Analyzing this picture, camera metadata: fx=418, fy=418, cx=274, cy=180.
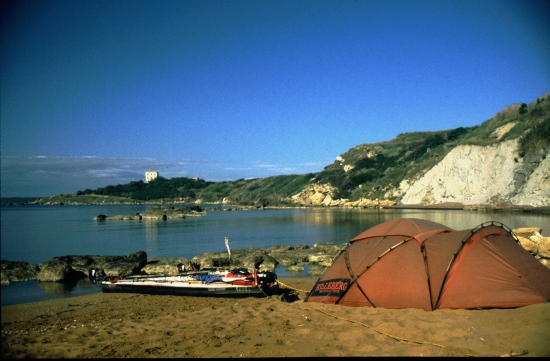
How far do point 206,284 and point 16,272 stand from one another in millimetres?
11380

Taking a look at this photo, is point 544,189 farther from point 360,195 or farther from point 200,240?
point 360,195

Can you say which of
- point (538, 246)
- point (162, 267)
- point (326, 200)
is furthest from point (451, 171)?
point (162, 267)

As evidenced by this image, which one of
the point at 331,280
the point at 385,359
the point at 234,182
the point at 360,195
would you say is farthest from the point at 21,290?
the point at 234,182

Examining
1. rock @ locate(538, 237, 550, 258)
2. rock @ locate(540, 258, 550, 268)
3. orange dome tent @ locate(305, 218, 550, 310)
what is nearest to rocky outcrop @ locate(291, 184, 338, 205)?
rock @ locate(538, 237, 550, 258)

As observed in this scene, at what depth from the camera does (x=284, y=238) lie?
35.0 meters

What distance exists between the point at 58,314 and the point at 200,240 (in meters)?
23.0

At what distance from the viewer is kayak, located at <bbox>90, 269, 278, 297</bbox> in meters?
13.6

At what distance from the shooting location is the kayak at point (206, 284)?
44.6ft

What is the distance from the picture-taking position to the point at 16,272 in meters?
19.7

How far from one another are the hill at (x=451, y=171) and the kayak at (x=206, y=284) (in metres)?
40.5

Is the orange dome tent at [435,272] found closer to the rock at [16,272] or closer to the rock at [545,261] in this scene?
the rock at [545,261]

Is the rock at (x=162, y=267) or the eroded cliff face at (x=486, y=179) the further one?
the eroded cliff face at (x=486, y=179)

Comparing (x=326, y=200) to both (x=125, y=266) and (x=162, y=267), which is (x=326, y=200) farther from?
(x=125, y=266)

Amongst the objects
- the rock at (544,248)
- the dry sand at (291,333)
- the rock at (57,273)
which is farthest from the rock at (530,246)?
the rock at (57,273)
